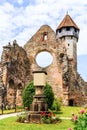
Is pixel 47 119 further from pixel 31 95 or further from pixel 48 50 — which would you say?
pixel 48 50

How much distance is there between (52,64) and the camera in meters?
37.0

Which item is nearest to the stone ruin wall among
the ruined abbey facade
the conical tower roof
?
the ruined abbey facade

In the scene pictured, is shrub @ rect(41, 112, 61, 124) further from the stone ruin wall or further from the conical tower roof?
the conical tower roof

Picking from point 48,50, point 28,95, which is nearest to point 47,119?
point 28,95

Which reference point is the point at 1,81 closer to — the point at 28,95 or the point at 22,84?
the point at 22,84

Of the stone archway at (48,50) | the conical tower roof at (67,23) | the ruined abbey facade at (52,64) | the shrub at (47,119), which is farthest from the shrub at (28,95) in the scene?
the conical tower roof at (67,23)

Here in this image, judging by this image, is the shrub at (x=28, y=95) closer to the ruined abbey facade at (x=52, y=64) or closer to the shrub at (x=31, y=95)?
the shrub at (x=31, y=95)

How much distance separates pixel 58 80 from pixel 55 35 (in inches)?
A: 255

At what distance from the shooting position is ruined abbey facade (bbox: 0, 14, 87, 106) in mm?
34125

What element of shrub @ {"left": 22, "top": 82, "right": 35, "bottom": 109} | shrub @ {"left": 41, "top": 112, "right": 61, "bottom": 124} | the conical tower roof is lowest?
shrub @ {"left": 41, "top": 112, "right": 61, "bottom": 124}

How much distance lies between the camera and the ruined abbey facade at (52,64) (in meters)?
34.1

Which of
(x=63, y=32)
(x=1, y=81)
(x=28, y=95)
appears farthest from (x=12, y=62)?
(x=28, y=95)

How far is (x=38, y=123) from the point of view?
50.7ft

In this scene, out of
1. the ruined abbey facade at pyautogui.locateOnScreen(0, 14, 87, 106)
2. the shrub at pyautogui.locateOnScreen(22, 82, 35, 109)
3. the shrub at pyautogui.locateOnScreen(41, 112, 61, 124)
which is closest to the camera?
the shrub at pyautogui.locateOnScreen(41, 112, 61, 124)
